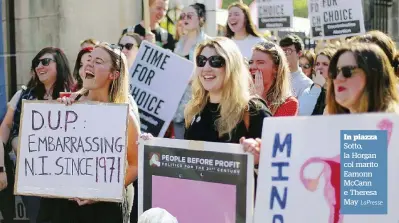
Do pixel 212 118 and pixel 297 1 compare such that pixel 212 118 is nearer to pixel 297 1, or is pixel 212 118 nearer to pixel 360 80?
pixel 360 80

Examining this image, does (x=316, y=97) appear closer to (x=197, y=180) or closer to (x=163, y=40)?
(x=197, y=180)

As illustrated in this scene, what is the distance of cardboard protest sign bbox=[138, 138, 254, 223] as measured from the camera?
474 cm

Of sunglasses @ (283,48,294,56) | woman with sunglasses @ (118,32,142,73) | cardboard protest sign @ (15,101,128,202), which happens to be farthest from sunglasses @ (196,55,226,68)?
woman with sunglasses @ (118,32,142,73)

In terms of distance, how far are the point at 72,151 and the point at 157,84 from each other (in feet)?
6.81

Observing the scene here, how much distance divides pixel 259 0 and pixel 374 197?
7.88 metres

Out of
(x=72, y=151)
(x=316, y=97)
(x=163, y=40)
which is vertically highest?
(x=163, y=40)

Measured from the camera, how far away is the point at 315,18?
10852 millimetres

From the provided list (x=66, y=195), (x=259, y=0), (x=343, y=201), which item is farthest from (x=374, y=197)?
(x=259, y=0)

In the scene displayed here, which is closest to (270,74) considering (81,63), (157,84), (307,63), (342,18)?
(81,63)

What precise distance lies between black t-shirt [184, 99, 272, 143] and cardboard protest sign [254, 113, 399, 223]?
533 mm

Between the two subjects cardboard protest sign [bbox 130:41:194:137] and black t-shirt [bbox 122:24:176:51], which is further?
black t-shirt [bbox 122:24:176:51]

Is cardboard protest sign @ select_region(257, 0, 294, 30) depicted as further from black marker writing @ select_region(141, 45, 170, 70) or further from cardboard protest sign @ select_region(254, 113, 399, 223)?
cardboard protest sign @ select_region(254, 113, 399, 223)

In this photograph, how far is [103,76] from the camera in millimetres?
5781

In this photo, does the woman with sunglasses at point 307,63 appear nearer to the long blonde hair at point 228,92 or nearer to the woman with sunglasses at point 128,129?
the woman with sunglasses at point 128,129
